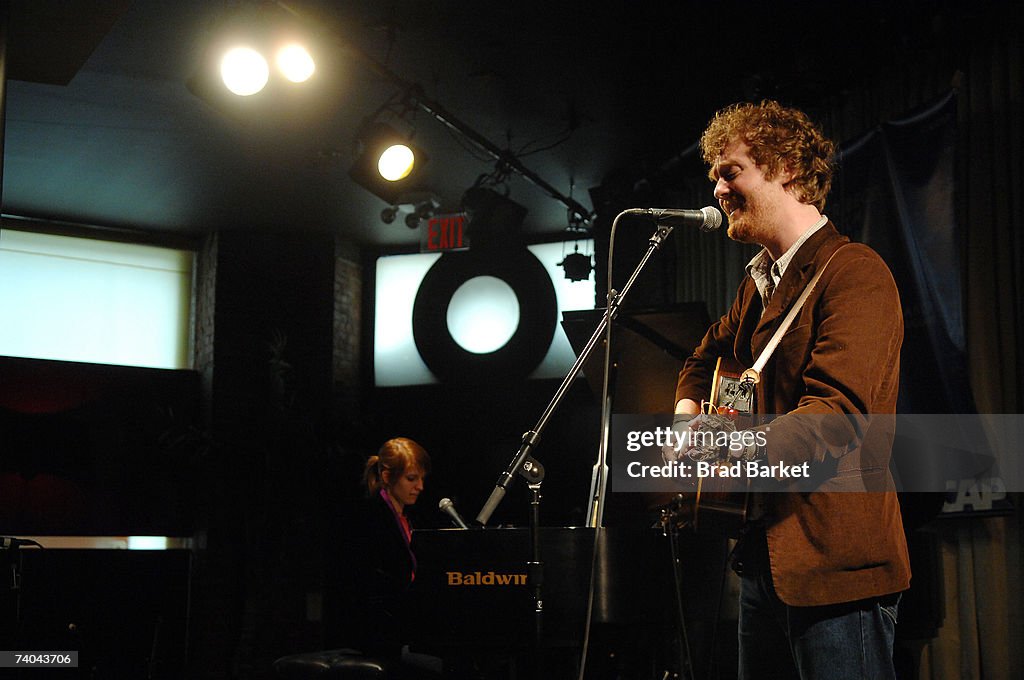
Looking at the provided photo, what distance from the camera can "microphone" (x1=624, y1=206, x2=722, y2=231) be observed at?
255 centimetres

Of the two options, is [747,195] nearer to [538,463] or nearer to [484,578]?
[538,463]

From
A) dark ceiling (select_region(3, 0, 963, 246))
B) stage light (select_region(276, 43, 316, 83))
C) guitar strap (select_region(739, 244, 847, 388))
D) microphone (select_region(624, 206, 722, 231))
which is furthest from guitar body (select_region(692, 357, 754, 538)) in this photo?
stage light (select_region(276, 43, 316, 83))

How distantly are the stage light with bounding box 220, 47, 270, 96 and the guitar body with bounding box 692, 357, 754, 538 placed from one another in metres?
3.37

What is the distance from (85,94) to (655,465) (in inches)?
191

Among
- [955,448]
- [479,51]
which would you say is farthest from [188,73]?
[955,448]

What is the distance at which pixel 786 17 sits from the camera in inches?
198

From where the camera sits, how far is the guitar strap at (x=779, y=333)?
194 centimetres

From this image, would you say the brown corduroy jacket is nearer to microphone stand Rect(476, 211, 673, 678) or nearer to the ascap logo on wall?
microphone stand Rect(476, 211, 673, 678)

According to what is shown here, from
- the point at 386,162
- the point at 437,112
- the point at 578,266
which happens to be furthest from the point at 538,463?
the point at 578,266

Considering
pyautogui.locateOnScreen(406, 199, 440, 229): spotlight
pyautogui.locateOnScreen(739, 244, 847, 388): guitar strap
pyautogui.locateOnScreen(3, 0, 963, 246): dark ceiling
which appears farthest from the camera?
pyautogui.locateOnScreen(406, 199, 440, 229): spotlight

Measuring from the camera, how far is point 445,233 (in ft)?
22.7

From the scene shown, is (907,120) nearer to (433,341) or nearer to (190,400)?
(433,341)

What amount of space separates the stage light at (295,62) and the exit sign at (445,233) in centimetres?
212

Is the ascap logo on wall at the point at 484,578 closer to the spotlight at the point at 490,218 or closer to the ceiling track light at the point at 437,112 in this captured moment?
the ceiling track light at the point at 437,112
